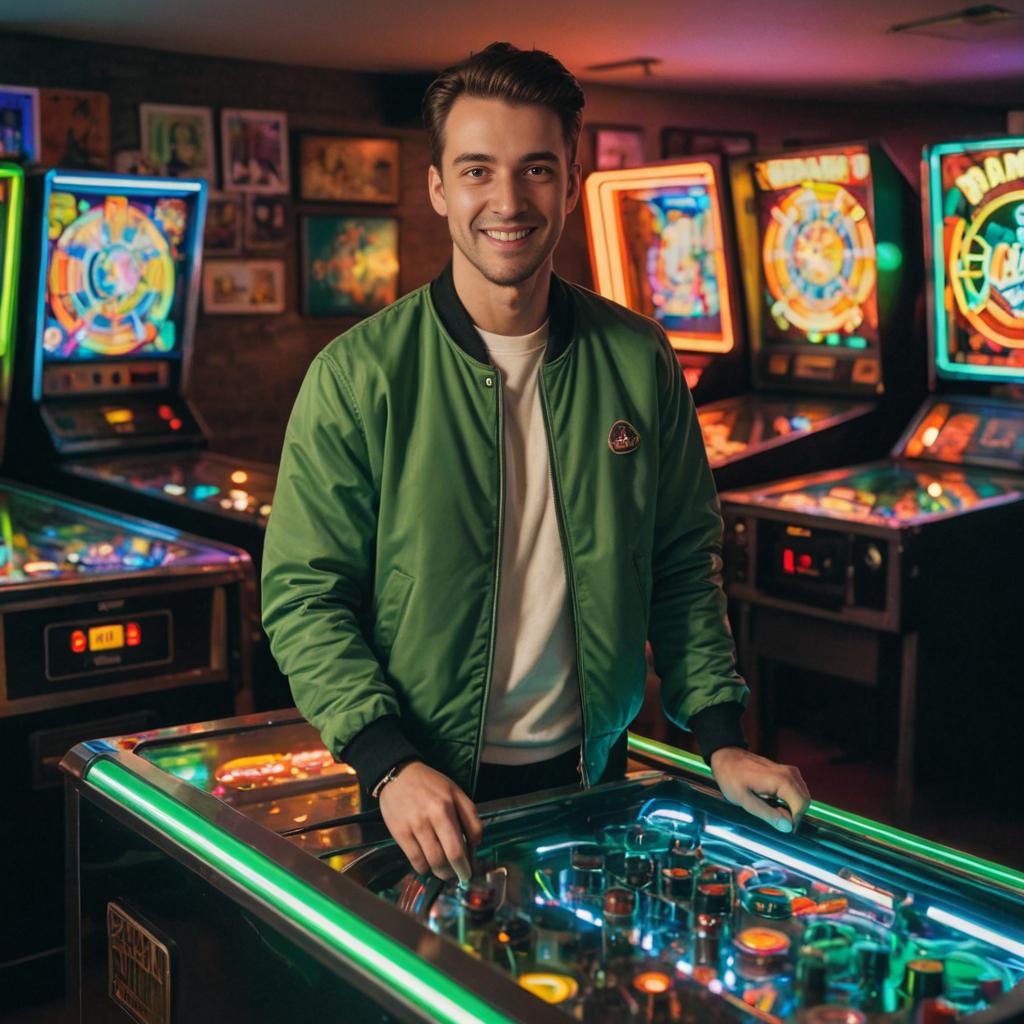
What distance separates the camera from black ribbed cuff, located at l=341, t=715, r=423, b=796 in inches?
47.6

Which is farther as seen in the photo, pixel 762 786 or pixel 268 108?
pixel 268 108

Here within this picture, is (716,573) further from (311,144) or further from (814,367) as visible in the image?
(311,144)

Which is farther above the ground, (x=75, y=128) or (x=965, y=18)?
(x=965, y=18)

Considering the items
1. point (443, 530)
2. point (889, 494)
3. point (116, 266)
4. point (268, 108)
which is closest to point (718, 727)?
point (443, 530)

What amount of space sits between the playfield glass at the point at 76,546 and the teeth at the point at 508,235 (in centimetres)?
156

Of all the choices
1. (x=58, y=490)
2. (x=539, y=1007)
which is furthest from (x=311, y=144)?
(x=539, y=1007)

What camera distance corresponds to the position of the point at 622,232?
5160 mm

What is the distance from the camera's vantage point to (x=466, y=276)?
136 centimetres

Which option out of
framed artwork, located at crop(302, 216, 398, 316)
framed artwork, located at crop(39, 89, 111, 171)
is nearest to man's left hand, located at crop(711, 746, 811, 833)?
framed artwork, located at crop(39, 89, 111, 171)

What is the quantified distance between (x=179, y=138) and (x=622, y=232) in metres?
2.20

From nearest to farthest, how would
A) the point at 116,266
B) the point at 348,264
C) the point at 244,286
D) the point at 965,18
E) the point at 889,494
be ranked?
1. the point at 889,494
2. the point at 116,266
3. the point at 965,18
4. the point at 244,286
5. the point at 348,264

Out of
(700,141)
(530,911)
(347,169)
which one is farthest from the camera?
(700,141)

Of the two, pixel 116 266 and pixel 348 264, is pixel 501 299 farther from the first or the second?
pixel 348 264

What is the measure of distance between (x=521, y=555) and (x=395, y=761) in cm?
26
